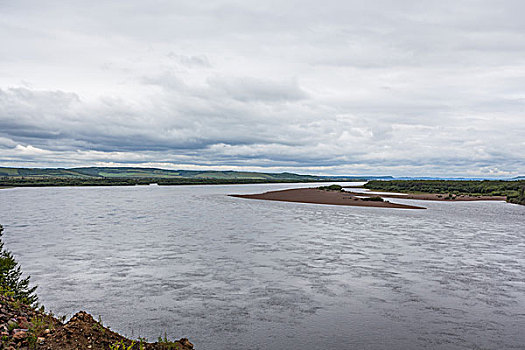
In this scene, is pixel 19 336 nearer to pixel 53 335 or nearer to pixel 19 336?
pixel 19 336

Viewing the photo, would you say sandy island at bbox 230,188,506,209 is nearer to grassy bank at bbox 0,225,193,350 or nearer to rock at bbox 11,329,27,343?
grassy bank at bbox 0,225,193,350

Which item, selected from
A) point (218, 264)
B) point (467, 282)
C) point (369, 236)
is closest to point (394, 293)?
point (467, 282)

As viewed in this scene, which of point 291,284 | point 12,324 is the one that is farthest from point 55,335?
point 291,284

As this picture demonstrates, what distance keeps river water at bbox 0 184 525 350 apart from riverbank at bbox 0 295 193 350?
2.55 metres

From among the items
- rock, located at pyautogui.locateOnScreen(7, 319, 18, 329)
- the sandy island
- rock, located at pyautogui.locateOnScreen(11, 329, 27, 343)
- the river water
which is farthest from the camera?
the sandy island

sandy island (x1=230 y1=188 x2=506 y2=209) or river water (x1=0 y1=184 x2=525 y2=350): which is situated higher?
sandy island (x1=230 y1=188 x2=506 y2=209)

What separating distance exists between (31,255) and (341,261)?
60.2 ft

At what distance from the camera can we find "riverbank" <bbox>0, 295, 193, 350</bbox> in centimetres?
834

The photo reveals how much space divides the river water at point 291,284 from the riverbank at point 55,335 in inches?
100

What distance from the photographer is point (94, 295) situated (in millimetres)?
15906

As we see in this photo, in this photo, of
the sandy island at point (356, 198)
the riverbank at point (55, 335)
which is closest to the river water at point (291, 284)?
the riverbank at point (55, 335)

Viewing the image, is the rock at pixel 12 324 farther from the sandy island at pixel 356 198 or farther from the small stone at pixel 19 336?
the sandy island at pixel 356 198

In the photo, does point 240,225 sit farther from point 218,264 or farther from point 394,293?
point 394,293

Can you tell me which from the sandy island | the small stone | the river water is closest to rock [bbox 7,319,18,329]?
the small stone
